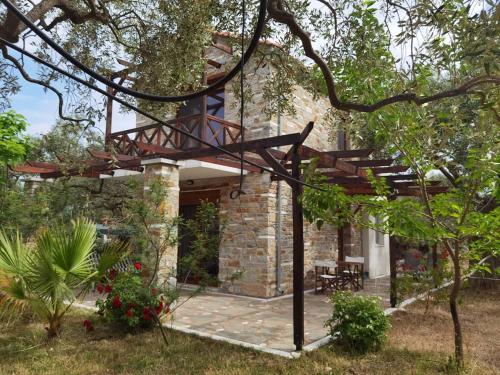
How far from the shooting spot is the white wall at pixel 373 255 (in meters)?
13.3

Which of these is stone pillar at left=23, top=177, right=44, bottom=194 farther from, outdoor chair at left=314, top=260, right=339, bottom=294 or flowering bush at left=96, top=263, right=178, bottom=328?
outdoor chair at left=314, top=260, right=339, bottom=294

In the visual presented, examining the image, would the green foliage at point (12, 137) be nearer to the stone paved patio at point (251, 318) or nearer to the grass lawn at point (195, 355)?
the grass lawn at point (195, 355)

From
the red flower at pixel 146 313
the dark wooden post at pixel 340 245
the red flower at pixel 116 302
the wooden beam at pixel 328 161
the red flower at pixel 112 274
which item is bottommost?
the red flower at pixel 146 313

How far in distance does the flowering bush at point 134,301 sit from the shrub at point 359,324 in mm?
2279

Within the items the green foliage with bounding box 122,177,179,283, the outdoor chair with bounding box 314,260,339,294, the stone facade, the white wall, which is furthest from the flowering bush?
the white wall

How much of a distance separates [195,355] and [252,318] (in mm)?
2173

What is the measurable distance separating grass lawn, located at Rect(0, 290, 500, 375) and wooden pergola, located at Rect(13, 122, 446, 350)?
2.32ft

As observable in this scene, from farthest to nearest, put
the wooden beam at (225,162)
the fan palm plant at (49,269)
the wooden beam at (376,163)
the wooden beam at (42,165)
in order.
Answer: the wooden beam at (42,165)
the wooden beam at (225,162)
the wooden beam at (376,163)
the fan palm plant at (49,269)

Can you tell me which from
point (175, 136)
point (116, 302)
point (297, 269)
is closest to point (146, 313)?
point (116, 302)

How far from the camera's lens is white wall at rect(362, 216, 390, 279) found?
43.7 feet

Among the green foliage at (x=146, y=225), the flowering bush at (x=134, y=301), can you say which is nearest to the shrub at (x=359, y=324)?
the flowering bush at (x=134, y=301)

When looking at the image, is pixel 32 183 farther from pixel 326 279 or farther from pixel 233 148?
pixel 326 279

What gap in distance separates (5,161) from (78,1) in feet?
8.47

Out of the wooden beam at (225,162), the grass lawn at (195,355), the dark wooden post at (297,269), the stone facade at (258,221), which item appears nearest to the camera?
the grass lawn at (195,355)
